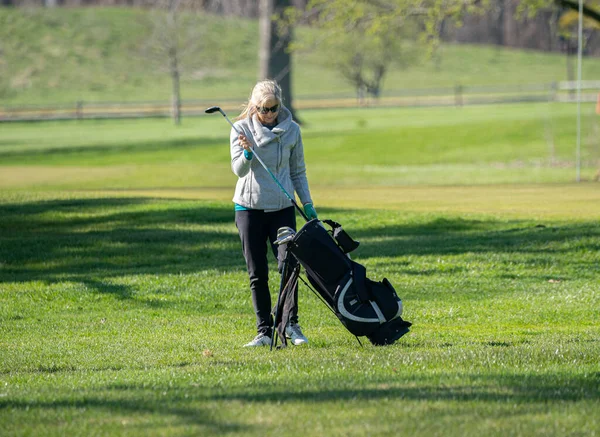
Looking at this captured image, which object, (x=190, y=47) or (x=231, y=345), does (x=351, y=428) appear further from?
(x=190, y=47)

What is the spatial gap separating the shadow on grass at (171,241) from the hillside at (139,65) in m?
61.0

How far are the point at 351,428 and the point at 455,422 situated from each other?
52 cm

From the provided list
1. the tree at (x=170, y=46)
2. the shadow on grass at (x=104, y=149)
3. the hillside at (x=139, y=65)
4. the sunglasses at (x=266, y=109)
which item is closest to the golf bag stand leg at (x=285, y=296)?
the sunglasses at (x=266, y=109)

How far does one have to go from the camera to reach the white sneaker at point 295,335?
26.9ft

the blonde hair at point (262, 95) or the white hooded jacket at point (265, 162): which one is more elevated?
the blonde hair at point (262, 95)

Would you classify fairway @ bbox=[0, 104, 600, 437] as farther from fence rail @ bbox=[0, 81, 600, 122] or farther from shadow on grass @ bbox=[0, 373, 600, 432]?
fence rail @ bbox=[0, 81, 600, 122]

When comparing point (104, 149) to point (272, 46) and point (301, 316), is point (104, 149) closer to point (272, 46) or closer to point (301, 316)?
point (272, 46)

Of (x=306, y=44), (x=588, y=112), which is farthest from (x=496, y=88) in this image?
(x=306, y=44)

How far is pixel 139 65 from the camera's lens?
93562mm

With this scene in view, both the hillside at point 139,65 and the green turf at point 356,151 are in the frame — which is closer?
the green turf at point 356,151

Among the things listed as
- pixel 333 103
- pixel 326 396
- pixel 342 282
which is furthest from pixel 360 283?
pixel 333 103

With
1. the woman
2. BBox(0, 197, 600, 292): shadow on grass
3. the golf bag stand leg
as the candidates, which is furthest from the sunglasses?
BBox(0, 197, 600, 292): shadow on grass

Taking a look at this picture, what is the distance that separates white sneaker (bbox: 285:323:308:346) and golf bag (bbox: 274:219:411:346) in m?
0.66

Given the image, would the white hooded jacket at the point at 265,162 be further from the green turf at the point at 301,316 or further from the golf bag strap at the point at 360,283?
the green turf at the point at 301,316
